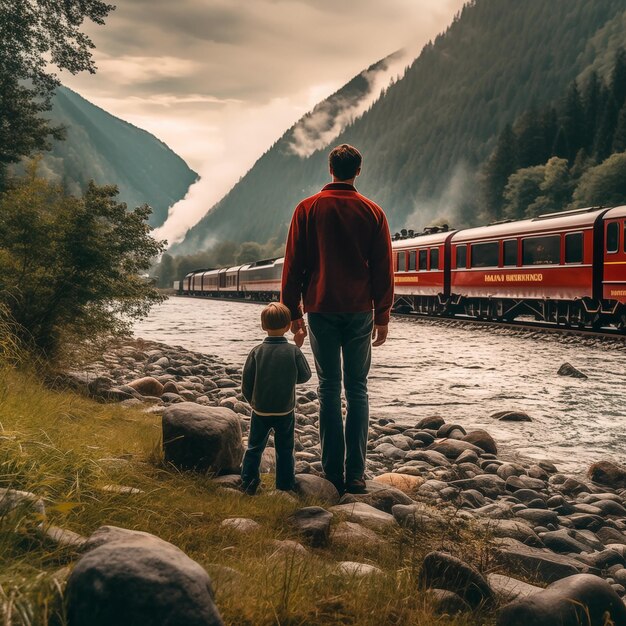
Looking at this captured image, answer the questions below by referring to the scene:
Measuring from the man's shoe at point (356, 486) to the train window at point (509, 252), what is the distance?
19.2m

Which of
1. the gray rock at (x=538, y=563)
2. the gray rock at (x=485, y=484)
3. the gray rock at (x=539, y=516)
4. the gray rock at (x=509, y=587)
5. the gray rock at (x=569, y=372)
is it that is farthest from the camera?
the gray rock at (x=569, y=372)

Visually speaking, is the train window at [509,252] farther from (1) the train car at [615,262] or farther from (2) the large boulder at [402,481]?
(2) the large boulder at [402,481]

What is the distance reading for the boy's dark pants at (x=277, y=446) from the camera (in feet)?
15.8

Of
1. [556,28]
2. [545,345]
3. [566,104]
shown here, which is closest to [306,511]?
[545,345]

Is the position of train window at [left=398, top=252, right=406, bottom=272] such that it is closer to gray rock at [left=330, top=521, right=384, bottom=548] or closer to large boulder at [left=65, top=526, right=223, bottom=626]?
gray rock at [left=330, top=521, right=384, bottom=548]

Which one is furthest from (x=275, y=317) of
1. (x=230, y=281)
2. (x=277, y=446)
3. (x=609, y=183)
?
(x=609, y=183)

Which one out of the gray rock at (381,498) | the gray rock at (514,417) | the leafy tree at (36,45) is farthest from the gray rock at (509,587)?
the leafy tree at (36,45)

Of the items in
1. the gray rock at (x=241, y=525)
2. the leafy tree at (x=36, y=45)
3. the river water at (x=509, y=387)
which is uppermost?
the leafy tree at (x=36, y=45)

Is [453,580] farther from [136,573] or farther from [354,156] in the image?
[354,156]

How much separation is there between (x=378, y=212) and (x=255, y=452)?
183cm

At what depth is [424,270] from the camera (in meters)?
30.0

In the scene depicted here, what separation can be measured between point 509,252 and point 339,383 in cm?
1967

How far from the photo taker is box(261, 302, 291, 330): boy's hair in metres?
4.81

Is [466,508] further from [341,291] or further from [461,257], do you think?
[461,257]
